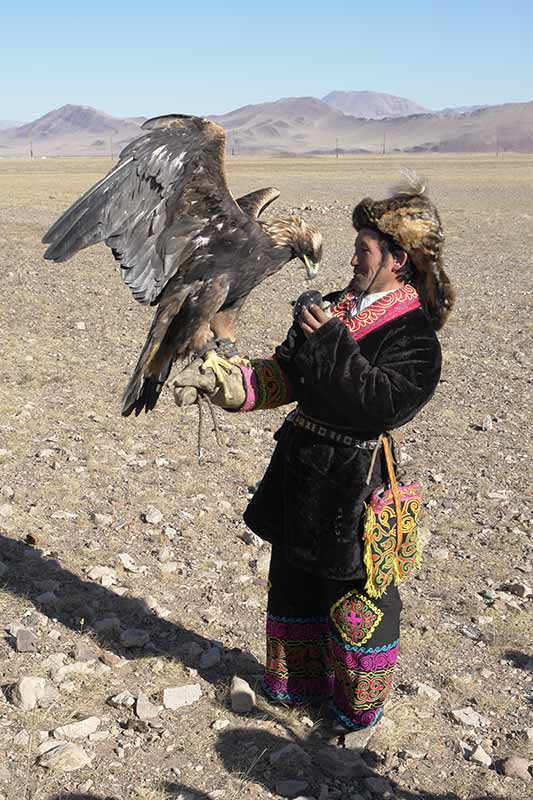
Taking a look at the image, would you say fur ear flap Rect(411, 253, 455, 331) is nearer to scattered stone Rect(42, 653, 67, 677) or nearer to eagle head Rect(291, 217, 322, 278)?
eagle head Rect(291, 217, 322, 278)

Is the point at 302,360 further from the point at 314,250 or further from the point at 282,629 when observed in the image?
the point at 314,250

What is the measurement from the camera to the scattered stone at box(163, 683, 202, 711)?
365 cm

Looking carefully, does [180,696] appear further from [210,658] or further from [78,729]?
[78,729]

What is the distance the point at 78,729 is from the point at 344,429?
58.1 inches

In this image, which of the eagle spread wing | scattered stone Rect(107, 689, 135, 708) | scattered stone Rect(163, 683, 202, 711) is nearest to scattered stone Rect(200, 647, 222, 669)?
scattered stone Rect(163, 683, 202, 711)

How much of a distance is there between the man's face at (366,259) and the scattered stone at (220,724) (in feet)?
5.70

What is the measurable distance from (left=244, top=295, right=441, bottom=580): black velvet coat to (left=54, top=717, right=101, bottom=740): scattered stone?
3.10 feet

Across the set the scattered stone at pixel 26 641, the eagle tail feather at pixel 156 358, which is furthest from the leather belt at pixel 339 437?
the scattered stone at pixel 26 641

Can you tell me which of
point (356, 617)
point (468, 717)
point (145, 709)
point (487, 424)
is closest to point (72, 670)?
point (145, 709)

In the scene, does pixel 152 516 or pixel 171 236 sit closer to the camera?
pixel 171 236

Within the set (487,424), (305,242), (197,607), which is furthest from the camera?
(487,424)

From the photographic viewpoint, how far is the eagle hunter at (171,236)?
3904 millimetres

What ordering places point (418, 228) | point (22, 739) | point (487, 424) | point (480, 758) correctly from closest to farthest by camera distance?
point (418, 228), point (22, 739), point (480, 758), point (487, 424)

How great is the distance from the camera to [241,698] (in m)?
3.70
